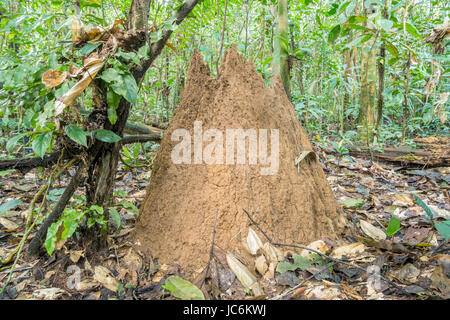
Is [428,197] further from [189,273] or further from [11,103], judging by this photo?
[11,103]

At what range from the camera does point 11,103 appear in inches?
67.4

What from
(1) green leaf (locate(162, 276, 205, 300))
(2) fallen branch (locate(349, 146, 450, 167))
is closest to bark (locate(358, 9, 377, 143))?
(2) fallen branch (locate(349, 146, 450, 167))

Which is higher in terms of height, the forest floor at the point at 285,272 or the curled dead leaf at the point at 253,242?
the curled dead leaf at the point at 253,242

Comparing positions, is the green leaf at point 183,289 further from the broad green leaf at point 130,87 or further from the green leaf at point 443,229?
the green leaf at point 443,229

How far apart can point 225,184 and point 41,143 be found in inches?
40.6

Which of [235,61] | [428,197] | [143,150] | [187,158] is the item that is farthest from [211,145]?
[428,197]

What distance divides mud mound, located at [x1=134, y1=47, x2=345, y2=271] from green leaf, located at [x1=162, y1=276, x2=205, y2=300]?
18 centimetres

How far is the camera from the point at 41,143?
4.98 feet

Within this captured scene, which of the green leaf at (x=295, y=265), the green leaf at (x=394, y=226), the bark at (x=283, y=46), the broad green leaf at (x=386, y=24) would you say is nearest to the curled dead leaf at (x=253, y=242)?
the green leaf at (x=295, y=265)

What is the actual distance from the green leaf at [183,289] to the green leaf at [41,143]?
0.89 metres

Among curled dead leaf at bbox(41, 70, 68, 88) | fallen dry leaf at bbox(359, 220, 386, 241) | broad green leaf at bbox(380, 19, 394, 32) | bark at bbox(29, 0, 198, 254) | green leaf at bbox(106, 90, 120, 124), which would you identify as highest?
broad green leaf at bbox(380, 19, 394, 32)

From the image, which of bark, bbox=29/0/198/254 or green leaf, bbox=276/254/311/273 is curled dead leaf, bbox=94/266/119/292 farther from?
green leaf, bbox=276/254/311/273

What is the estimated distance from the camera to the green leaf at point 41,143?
4.90ft

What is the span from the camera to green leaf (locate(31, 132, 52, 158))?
58.8 inches
